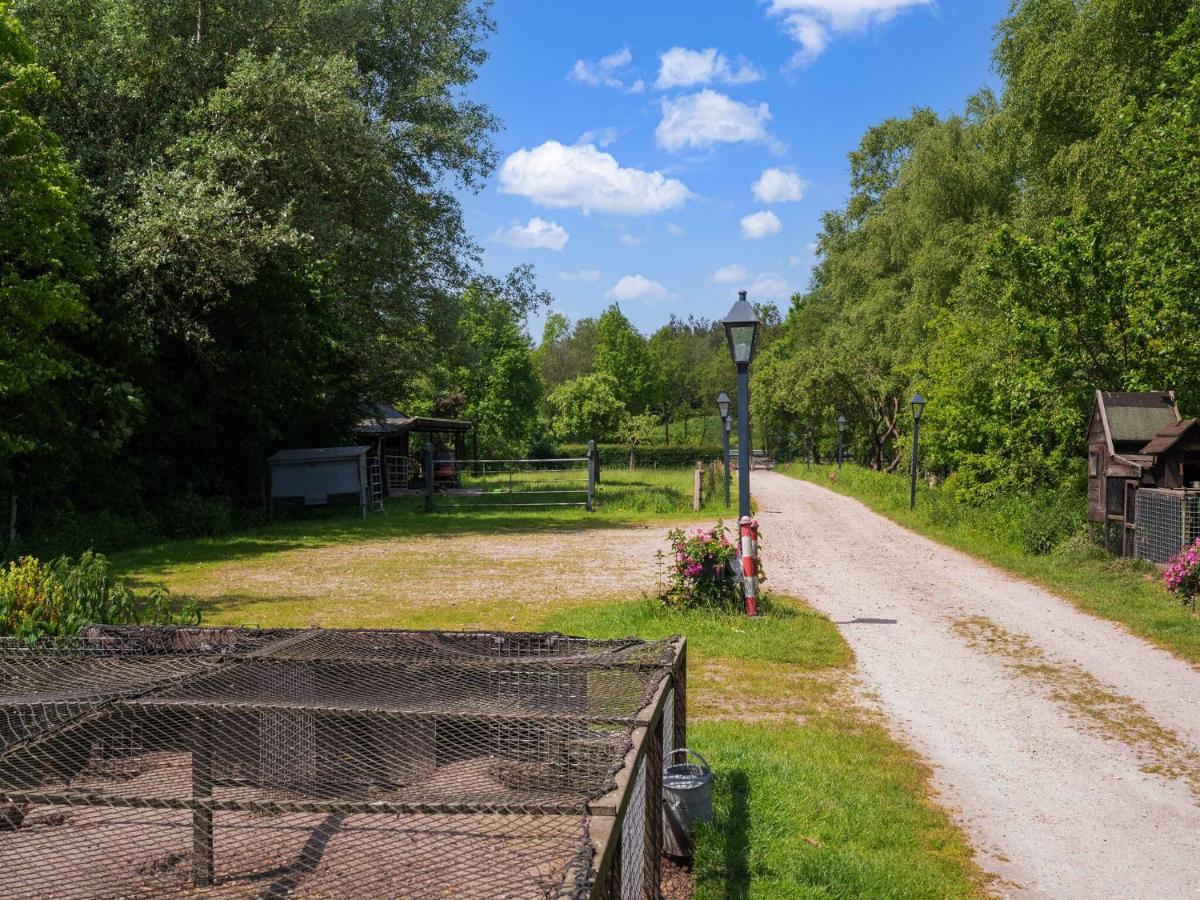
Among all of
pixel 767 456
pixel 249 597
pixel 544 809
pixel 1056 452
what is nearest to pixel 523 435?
pixel 767 456

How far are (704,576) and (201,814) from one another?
22.8 ft

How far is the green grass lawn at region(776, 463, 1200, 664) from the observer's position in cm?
980

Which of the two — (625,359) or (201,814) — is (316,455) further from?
(625,359)

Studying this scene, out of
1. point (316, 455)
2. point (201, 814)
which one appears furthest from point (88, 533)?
point (201, 814)

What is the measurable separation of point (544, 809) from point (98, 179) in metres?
18.6

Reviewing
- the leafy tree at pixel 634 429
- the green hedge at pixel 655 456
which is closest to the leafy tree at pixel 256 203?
the leafy tree at pixel 634 429

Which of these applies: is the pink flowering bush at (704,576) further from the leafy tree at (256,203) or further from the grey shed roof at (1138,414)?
the leafy tree at (256,203)

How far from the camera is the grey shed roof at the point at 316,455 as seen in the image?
23172 mm

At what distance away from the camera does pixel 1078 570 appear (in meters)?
13.5

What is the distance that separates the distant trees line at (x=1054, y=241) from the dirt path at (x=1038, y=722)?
16.6 ft

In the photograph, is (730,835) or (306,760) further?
(730,835)

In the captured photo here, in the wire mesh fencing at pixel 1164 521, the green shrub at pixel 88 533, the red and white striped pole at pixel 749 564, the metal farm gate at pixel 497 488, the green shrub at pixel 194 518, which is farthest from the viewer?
the metal farm gate at pixel 497 488

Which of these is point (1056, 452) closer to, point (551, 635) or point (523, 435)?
point (551, 635)

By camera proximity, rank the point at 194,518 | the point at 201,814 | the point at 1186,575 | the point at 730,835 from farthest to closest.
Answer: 1. the point at 194,518
2. the point at 1186,575
3. the point at 730,835
4. the point at 201,814
